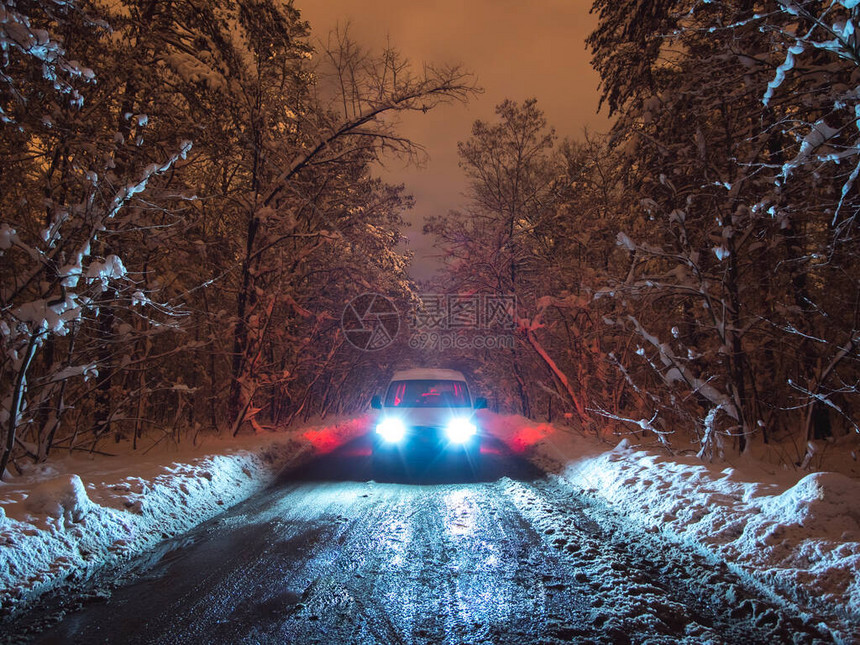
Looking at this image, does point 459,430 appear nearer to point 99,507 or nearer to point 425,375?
point 425,375

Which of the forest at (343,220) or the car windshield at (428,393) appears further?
the car windshield at (428,393)

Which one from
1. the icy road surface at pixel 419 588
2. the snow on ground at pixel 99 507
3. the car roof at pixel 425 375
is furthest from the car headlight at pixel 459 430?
the snow on ground at pixel 99 507

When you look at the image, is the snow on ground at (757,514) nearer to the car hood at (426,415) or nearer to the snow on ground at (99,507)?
the car hood at (426,415)

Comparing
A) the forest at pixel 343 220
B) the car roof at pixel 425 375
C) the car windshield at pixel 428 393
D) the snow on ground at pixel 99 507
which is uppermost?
the forest at pixel 343 220

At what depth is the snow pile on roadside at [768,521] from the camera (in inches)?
120

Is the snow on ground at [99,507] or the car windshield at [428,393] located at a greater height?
the car windshield at [428,393]

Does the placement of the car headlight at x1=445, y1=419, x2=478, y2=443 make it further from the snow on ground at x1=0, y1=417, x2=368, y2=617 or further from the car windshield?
the snow on ground at x1=0, y1=417, x2=368, y2=617

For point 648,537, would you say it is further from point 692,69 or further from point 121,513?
point 692,69

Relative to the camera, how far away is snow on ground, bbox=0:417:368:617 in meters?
3.35

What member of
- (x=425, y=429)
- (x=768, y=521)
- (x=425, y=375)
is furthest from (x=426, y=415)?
(x=768, y=521)

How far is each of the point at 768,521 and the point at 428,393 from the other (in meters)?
7.03

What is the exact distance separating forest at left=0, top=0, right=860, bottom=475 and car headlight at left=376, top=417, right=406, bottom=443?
141 inches

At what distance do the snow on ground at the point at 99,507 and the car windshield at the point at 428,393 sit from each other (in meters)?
3.09

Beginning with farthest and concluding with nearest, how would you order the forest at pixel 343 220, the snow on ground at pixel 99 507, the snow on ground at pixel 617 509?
1. the forest at pixel 343 220
2. the snow on ground at pixel 99 507
3. the snow on ground at pixel 617 509
